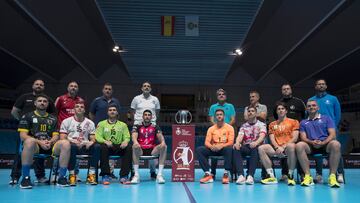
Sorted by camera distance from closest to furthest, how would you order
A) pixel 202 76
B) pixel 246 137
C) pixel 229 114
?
pixel 246 137 < pixel 229 114 < pixel 202 76

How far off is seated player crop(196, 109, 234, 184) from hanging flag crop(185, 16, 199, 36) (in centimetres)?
438

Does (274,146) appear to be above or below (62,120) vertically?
below

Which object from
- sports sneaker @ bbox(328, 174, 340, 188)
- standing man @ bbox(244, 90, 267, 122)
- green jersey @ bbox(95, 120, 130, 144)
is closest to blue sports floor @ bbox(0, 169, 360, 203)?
sports sneaker @ bbox(328, 174, 340, 188)

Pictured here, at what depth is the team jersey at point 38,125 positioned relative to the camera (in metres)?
4.88

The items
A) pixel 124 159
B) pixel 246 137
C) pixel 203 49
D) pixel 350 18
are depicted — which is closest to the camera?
pixel 124 159

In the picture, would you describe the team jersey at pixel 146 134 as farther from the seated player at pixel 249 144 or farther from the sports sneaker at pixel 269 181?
the sports sneaker at pixel 269 181

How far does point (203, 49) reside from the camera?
40.8ft

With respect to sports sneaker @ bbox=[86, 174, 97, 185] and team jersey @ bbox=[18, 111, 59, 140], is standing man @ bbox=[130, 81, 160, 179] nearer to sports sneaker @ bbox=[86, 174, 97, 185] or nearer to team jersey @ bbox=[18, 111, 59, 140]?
sports sneaker @ bbox=[86, 174, 97, 185]

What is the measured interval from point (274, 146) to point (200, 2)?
4.45 metres

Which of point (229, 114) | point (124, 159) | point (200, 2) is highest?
point (200, 2)

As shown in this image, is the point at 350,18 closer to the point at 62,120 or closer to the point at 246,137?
the point at 246,137

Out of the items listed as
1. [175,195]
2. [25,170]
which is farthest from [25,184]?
[175,195]

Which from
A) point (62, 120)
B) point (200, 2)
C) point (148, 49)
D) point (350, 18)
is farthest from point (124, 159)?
point (350, 18)

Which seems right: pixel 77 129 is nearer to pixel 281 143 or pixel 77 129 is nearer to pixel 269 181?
pixel 269 181
